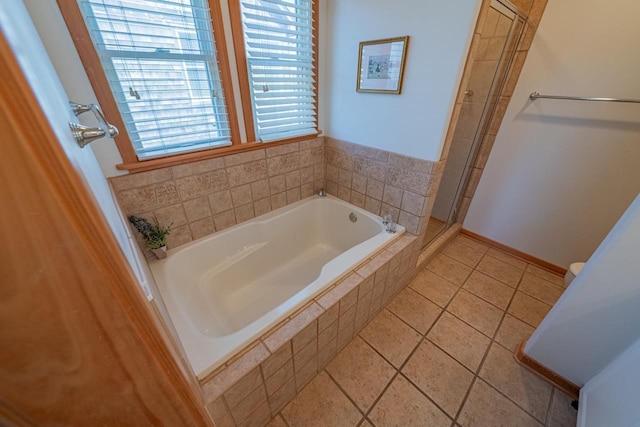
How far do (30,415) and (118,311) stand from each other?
0.15 metres

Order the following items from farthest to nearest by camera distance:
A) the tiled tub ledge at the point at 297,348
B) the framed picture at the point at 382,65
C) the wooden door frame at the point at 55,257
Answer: the framed picture at the point at 382,65, the tiled tub ledge at the point at 297,348, the wooden door frame at the point at 55,257

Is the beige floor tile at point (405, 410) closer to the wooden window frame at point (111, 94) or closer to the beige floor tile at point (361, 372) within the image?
the beige floor tile at point (361, 372)

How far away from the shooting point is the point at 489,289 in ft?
5.94

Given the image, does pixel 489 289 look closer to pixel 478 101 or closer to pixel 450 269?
pixel 450 269

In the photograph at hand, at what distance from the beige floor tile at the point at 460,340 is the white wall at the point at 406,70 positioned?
1.08m

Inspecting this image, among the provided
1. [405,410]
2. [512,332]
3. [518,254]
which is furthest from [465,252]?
[405,410]

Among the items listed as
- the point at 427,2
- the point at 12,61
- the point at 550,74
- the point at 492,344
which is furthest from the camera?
the point at 550,74

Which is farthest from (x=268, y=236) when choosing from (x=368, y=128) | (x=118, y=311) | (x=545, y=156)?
(x=545, y=156)

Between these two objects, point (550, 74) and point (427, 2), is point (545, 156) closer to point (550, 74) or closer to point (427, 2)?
point (550, 74)

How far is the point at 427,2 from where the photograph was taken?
116 centimetres

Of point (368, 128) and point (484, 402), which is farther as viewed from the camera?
point (368, 128)

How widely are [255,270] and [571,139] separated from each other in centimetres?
237

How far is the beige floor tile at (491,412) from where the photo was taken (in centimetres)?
112

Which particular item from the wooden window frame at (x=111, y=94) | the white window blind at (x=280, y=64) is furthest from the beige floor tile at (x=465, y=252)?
the wooden window frame at (x=111, y=94)
